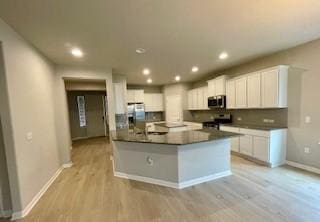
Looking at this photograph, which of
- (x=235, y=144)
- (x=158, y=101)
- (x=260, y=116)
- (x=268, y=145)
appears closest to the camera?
(x=268, y=145)

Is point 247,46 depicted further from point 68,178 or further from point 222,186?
point 68,178

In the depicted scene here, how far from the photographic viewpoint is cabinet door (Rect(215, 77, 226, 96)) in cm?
513

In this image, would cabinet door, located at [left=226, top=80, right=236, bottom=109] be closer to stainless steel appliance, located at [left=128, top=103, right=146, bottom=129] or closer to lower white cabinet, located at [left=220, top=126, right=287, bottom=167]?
lower white cabinet, located at [left=220, top=126, right=287, bottom=167]

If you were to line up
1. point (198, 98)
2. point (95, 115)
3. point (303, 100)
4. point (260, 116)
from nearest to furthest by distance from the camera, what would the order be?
point (303, 100), point (260, 116), point (198, 98), point (95, 115)

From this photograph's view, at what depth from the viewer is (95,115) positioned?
28.4ft

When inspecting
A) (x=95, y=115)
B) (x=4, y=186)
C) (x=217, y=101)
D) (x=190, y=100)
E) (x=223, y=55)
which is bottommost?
(x=4, y=186)

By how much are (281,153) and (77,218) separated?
4.29 meters

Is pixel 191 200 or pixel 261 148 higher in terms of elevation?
pixel 261 148

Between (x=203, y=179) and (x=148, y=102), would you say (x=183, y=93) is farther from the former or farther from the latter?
(x=203, y=179)

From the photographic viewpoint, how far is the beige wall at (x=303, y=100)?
3229mm

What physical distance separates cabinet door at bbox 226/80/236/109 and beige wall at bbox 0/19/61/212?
15.8ft

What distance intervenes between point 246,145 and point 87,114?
7.47 meters

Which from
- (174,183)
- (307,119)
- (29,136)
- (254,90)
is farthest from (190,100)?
(29,136)

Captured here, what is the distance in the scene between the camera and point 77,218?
216cm
